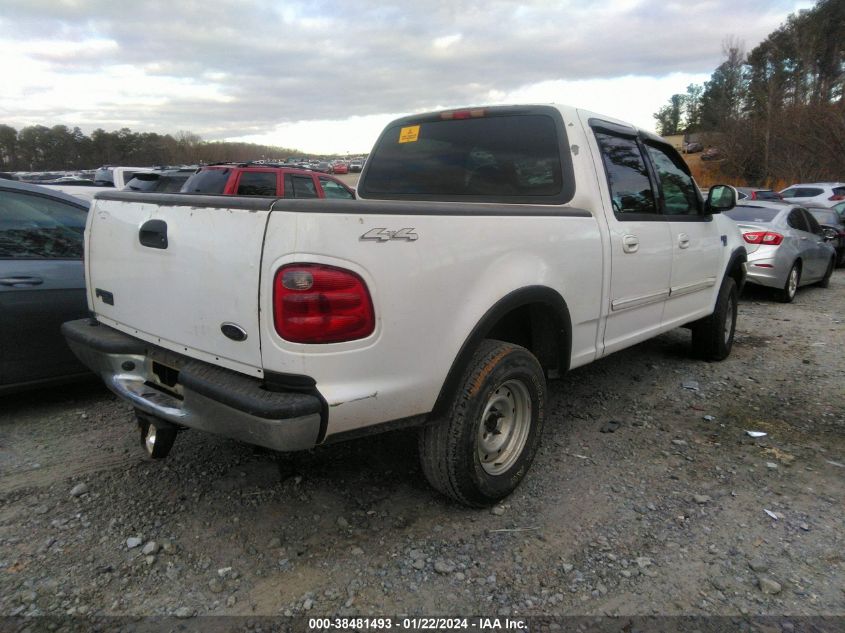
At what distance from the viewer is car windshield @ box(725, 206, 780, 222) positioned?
915cm

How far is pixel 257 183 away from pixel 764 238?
834cm

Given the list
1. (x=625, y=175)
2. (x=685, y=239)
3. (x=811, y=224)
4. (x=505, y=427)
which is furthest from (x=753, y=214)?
(x=505, y=427)

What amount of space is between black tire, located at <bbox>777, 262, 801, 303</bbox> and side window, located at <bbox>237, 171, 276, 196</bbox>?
28.0 ft

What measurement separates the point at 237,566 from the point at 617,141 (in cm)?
330

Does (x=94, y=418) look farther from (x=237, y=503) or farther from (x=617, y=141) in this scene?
(x=617, y=141)

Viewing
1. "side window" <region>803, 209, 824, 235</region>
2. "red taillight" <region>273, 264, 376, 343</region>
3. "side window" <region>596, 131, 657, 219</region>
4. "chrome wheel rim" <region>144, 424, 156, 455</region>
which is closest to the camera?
"red taillight" <region>273, 264, 376, 343</region>

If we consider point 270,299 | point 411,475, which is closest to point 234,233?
point 270,299

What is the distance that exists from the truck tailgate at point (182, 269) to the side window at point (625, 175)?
2.28 metres

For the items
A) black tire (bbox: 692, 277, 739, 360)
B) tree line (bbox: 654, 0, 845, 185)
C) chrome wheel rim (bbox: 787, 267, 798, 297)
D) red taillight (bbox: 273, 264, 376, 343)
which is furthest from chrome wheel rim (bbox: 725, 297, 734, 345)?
tree line (bbox: 654, 0, 845, 185)

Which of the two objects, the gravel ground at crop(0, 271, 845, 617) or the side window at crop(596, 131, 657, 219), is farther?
the side window at crop(596, 131, 657, 219)

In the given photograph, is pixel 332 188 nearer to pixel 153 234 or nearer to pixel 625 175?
pixel 625 175

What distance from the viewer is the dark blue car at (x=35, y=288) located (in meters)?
3.72

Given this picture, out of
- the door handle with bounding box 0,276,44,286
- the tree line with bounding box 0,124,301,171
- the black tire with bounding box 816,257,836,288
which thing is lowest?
the black tire with bounding box 816,257,836,288

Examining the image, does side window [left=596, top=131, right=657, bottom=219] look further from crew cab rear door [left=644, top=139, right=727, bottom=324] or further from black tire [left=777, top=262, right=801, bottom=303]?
black tire [left=777, top=262, right=801, bottom=303]
